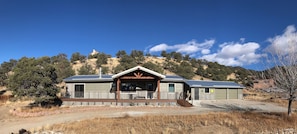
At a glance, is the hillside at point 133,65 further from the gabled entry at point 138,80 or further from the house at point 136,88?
the gabled entry at point 138,80

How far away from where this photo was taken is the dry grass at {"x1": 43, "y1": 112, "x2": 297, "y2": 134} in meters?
13.6

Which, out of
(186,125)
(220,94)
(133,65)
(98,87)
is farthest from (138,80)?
(133,65)

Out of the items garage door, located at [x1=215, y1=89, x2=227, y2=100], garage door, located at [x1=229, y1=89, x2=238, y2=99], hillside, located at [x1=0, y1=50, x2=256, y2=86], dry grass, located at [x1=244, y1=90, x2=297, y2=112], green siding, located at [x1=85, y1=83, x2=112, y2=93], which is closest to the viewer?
dry grass, located at [x1=244, y1=90, x2=297, y2=112]

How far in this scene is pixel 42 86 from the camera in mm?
24625

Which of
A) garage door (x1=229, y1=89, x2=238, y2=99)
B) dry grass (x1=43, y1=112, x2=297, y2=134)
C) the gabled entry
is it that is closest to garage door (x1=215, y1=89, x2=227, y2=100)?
garage door (x1=229, y1=89, x2=238, y2=99)

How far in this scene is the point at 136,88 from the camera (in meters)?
28.8

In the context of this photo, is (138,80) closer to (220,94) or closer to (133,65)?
(220,94)

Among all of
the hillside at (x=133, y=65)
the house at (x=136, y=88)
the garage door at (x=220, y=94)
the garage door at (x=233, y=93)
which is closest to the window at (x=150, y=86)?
the house at (x=136, y=88)

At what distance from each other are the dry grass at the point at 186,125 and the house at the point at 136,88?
30.5 feet

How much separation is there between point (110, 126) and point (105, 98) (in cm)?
1214

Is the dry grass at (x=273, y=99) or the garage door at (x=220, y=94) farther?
the garage door at (x=220, y=94)

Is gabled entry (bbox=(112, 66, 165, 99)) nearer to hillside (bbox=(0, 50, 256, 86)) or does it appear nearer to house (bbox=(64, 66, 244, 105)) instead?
house (bbox=(64, 66, 244, 105))

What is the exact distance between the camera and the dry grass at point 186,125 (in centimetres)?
1365

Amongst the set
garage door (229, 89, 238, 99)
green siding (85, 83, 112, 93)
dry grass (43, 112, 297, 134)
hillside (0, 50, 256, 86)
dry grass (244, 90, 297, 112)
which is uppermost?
hillside (0, 50, 256, 86)
